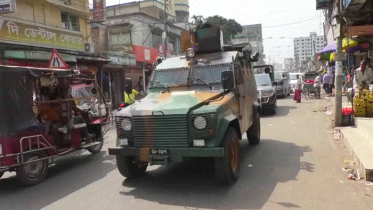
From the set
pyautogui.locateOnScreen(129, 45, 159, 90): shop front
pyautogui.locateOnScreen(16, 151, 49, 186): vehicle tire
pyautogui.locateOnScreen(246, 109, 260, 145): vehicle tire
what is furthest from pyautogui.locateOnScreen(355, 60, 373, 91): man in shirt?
pyautogui.locateOnScreen(129, 45, 159, 90): shop front

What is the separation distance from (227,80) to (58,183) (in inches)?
141

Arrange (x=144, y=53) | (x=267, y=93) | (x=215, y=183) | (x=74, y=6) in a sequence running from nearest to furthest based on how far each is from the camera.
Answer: (x=215, y=183) → (x=267, y=93) → (x=74, y=6) → (x=144, y=53)

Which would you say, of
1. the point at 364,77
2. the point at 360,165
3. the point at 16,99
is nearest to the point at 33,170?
the point at 16,99

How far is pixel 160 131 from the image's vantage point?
5043 millimetres

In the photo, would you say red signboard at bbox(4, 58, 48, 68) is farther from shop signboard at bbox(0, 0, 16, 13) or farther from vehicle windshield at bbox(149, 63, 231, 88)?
vehicle windshield at bbox(149, 63, 231, 88)

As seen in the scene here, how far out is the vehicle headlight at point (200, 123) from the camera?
15.8 ft

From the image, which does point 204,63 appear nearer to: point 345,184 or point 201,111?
point 201,111

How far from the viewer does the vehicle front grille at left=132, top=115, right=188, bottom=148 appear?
492 cm

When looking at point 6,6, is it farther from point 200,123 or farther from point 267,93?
point 200,123

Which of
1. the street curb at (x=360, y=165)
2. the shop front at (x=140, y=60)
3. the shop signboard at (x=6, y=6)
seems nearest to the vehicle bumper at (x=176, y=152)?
the street curb at (x=360, y=165)

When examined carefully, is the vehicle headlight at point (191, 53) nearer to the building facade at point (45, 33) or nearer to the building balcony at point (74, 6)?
the building facade at point (45, 33)

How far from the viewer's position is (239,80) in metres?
6.66

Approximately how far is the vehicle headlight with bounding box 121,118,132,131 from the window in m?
15.2

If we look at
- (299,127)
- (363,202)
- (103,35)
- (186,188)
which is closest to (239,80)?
(186,188)
